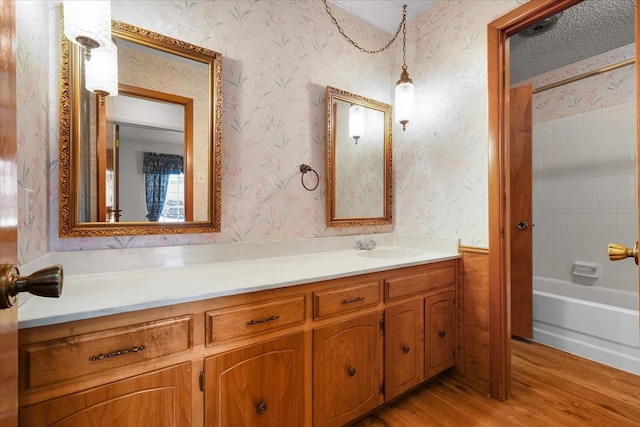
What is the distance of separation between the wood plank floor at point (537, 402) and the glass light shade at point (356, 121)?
5.71 ft

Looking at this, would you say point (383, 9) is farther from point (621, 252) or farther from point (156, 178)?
point (621, 252)

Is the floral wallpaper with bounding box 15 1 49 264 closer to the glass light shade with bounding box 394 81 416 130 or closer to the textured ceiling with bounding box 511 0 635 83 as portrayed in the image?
the glass light shade with bounding box 394 81 416 130

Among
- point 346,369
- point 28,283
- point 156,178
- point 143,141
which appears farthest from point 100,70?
point 346,369

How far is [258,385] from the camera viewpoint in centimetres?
116

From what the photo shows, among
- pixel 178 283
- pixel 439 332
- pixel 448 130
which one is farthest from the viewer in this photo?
pixel 448 130

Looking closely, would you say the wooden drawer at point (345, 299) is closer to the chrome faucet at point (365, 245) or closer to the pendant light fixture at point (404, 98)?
the chrome faucet at point (365, 245)

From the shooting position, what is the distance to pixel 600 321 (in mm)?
2061

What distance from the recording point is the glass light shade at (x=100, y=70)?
124 centimetres

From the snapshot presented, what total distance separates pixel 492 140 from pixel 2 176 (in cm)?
→ 205

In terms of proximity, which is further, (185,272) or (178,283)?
(185,272)

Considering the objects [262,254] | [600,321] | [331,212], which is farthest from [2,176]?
[600,321]

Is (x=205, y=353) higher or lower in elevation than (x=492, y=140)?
lower

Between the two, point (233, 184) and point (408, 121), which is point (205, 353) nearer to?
point (233, 184)

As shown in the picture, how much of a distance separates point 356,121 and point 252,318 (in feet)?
5.09
